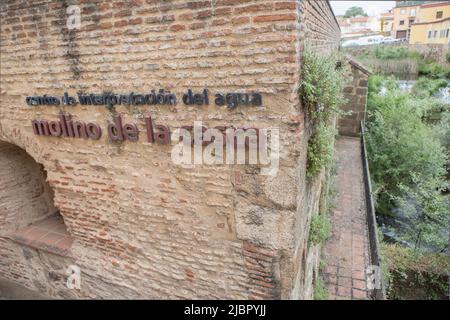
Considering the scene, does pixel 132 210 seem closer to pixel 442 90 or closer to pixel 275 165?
pixel 275 165

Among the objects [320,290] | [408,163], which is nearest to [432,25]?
[408,163]

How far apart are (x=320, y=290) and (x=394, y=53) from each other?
20.2 m

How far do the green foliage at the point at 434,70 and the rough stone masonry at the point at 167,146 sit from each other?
1827 cm

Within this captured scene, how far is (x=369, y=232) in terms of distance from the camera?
214 inches

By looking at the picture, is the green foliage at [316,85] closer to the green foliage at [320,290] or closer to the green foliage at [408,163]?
the green foliage at [320,290]

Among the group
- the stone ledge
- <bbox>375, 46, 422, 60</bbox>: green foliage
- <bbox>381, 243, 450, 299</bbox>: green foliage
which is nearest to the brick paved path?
<bbox>381, 243, 450, 299</bbox>: green foliage

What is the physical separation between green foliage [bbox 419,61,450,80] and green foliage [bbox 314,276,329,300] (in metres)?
17.7

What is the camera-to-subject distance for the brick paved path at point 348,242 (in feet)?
14.3

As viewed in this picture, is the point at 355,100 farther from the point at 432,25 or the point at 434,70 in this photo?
the point at 434,70

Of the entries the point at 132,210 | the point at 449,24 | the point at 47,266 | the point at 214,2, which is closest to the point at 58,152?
the point at 132,210

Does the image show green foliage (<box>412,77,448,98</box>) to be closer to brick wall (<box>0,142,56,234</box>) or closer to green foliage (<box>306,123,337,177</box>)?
green foliage (<box>306,123,337,177</box>)

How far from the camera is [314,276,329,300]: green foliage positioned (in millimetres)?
4164

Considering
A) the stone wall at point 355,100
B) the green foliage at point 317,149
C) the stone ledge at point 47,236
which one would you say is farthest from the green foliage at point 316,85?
the stone wall at point 355,100

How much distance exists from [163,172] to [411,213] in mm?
8082
